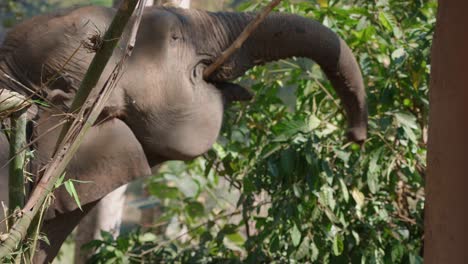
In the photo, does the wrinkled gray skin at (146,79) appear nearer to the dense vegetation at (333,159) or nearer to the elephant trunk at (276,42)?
the elephant trunk at (276,42)

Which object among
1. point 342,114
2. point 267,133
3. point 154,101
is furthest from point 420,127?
point 154,101

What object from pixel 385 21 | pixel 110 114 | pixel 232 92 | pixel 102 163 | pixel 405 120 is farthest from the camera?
pixel 385 21

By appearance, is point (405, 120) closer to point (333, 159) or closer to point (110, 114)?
point (333, 159)

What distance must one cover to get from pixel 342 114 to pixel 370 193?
397 mm

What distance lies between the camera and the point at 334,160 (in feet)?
12.7

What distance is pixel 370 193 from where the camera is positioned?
4.07 metres

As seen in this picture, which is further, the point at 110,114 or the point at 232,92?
the point at 232,92

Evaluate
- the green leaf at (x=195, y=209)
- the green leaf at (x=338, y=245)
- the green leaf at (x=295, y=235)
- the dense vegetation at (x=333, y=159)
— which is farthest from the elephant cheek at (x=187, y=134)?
the green leaf at (x=195, y=209)

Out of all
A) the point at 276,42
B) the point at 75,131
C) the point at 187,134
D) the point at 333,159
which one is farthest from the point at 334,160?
the point at 75,131

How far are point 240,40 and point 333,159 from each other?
93cm

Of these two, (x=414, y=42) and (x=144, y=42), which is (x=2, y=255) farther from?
(x=414, y=42)

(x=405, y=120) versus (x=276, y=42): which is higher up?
(x=276, y=42)

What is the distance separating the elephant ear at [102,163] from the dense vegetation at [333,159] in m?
0.70

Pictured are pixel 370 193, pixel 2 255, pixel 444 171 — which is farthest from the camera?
pixel 370 193
